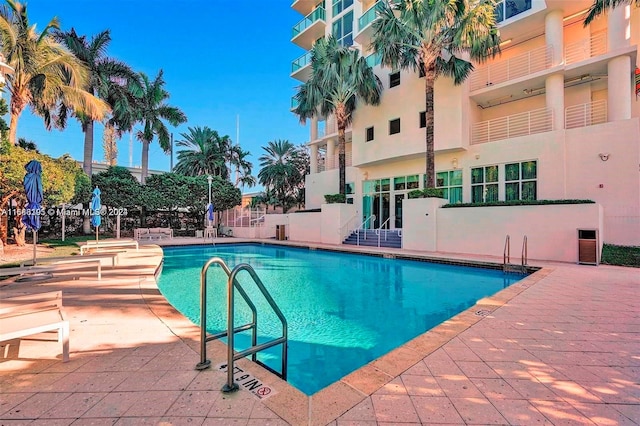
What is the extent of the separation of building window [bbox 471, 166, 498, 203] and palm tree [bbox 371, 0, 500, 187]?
2783 mm

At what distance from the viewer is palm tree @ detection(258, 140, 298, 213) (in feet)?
92.4

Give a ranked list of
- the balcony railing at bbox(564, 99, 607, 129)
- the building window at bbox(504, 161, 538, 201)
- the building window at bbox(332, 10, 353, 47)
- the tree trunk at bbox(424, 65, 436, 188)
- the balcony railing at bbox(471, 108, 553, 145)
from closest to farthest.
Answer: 1. the balcony railing at bbox(564, 99, 607, 129)
2. the building window at bbox(504, 161, 538, 201)
3. the balcony railing at bbox(471, 108, 553, 145)
4. the tree trunk at bbox(424, 65, 436, 188)
5. the building window at bbox(332, 10, 353, 47)

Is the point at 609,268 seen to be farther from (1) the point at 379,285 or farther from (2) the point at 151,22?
(2) the point at 151,22

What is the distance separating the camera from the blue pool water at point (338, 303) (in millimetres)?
4070

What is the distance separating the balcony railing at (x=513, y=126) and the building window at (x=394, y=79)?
494 centimetres

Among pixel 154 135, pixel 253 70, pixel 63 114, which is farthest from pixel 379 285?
pixel 253 70

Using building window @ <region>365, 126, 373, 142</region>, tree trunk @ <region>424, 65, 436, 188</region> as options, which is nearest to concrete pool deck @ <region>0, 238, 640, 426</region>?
Result: tree trunk @ <region>424, 65, 436, 188</region>

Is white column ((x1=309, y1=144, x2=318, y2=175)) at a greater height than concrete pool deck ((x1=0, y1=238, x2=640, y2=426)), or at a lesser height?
greater

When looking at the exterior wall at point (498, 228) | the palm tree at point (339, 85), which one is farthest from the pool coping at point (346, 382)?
the palm tree at point (339, 85)

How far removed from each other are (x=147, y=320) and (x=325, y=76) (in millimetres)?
15301

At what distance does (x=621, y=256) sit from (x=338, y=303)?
930 cm

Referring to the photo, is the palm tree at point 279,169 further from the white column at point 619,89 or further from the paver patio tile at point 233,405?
the paver patio tile at point 233,405

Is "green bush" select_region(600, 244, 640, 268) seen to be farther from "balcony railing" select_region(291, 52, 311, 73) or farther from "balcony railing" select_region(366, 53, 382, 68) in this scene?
"balcony railing" select_region(291, 52, 311, 73)

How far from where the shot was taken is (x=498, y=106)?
51.2ft
